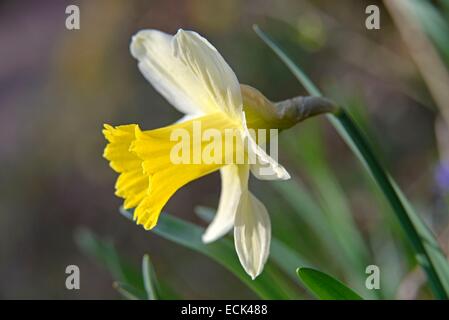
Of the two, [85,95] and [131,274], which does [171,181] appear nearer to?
[131,274]

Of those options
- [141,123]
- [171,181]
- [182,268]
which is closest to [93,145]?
[141,123]

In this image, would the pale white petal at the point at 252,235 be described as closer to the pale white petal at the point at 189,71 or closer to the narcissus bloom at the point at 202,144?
the narcissus bloom at the point at 202,144

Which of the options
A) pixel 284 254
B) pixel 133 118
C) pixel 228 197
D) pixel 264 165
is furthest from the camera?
pixel 133 118

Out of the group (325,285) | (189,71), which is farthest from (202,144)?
(325,285)

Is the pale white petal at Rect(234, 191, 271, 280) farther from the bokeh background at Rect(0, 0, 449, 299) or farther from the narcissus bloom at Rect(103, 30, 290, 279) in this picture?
the bokeh background at Rect(0, 0, 449, 299)

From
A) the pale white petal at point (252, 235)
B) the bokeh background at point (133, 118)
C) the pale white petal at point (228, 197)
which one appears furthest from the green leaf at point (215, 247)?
the bokeh background at point (133, 118)

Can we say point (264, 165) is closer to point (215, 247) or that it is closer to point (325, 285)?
point (325, 285)
